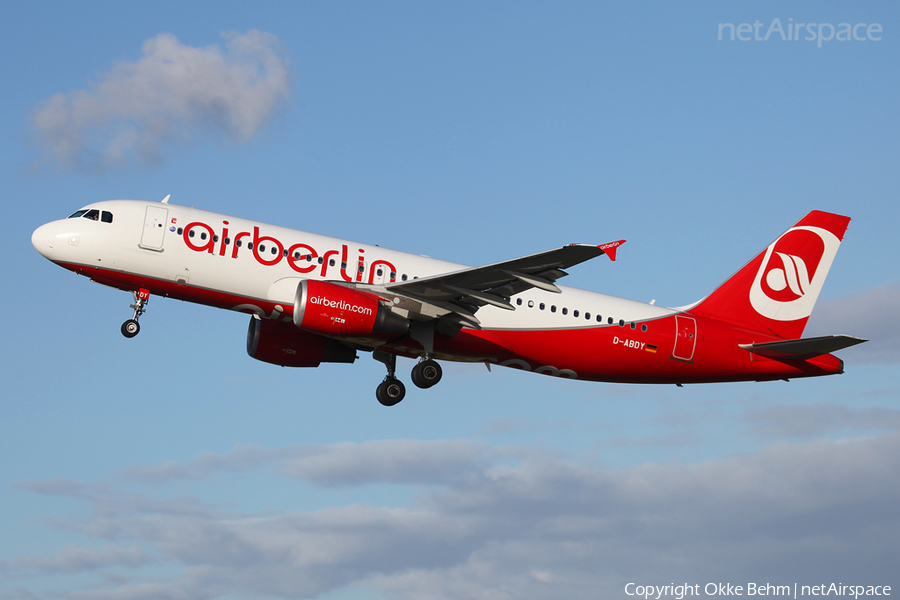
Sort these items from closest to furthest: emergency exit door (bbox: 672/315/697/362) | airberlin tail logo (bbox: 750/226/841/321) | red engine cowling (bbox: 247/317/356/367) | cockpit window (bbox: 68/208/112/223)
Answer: cockpit window (bbox: 68/208/112/223) < red engine cowling (bbox: 247/317/356/367) < emergency exit door (bbox: 672/315/697/362) < airberlin tail logo (bbox: 750/226/841/321)

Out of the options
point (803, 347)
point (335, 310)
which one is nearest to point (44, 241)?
point (335, 310)

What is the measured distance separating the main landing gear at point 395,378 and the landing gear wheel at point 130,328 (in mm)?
7954

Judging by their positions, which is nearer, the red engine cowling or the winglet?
the winglet

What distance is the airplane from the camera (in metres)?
29.8

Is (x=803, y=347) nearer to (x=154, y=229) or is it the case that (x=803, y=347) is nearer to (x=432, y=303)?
(x=432, y=303)

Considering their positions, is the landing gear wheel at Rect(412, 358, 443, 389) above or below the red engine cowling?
below

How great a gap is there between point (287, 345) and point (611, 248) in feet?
42.0

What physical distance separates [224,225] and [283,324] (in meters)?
4.69

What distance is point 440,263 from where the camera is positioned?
3262cm

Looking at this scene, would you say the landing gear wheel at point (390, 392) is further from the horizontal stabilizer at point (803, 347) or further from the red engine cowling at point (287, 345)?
the horizontal stabilizer at point (803, 347)

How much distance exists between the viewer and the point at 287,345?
33781mm

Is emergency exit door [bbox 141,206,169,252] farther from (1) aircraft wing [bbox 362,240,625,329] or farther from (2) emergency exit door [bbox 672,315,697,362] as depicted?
(2) emergency exit door [bbox 672,315,697,362]

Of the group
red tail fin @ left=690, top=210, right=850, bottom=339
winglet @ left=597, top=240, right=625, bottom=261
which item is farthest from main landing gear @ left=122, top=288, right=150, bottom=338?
red tail fin @ left=690, top=210, right=850, bottom=339

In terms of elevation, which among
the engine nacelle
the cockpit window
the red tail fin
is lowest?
the engine nacelle
